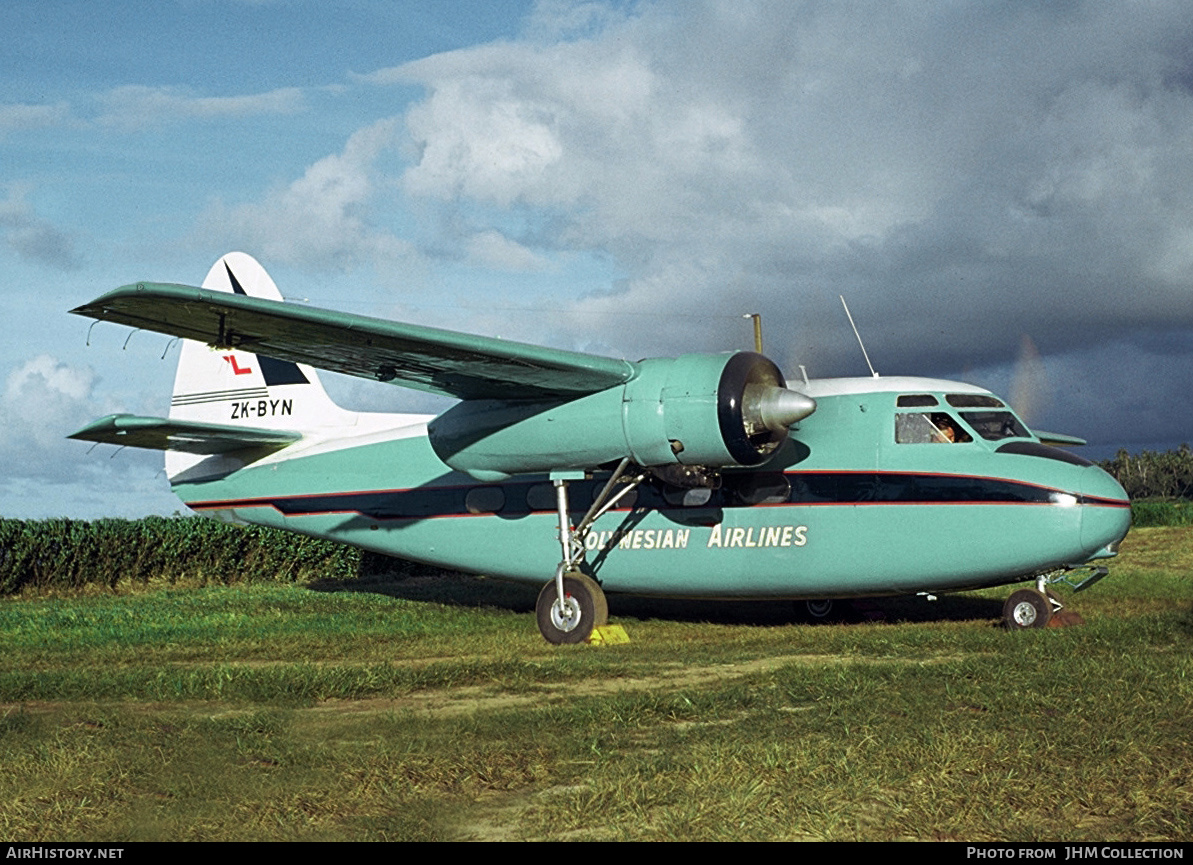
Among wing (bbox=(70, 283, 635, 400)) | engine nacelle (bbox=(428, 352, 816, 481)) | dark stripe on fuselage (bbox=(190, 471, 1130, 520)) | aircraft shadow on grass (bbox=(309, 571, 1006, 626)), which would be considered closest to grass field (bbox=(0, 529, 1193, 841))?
dark stripe on fuselage (bbox=(190, 471, 1130, 520))

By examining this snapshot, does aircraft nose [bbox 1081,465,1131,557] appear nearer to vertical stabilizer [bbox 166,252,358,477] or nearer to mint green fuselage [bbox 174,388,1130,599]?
mint green fuselage [bbox 174,388,1130,599]

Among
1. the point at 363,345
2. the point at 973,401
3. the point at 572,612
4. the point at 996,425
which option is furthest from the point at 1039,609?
the point at 363,345

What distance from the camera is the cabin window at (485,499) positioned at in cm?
1588

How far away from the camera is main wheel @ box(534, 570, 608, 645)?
13.4 m

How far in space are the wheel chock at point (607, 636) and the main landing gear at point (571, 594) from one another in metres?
0.06

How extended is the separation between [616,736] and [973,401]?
8.15 meters

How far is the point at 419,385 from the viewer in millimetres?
14078

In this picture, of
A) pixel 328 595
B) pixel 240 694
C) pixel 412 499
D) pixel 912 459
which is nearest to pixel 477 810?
pixel 240 694

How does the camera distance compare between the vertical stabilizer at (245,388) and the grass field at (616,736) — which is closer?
the grass field at (616,736)

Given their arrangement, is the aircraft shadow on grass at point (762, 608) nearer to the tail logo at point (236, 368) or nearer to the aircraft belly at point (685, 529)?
the aircraft belly at point (685, 529)

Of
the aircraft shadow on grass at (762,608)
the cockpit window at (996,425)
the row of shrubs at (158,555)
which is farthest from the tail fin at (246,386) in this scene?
the cockpit window at (996,425)

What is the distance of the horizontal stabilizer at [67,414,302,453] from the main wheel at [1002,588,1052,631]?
1120 centimetres

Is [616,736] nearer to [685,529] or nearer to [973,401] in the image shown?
[685,529]

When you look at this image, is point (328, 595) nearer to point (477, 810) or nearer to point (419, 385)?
point (419, 385)
